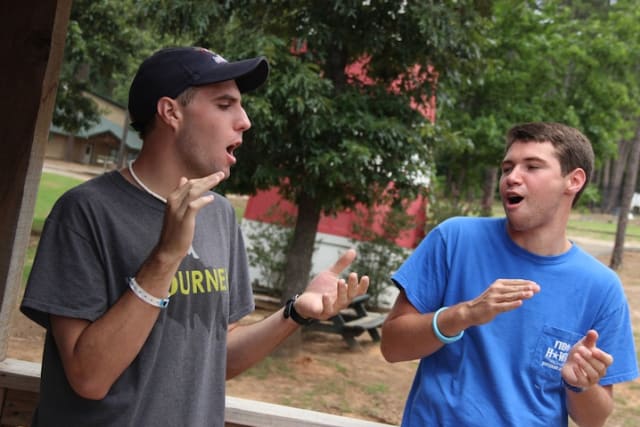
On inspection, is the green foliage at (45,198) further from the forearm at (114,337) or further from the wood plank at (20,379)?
the forearm at (114,337)

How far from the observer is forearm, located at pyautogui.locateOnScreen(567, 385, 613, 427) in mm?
1971

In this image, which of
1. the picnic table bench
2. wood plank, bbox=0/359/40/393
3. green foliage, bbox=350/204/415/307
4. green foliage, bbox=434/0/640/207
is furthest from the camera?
green foliage, bbox=434/0/640/207

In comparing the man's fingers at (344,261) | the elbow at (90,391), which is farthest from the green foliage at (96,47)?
the elbow at (90,391)

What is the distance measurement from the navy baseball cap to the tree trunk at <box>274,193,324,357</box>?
7463 mm

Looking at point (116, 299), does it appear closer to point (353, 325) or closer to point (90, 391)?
point (90, 391)

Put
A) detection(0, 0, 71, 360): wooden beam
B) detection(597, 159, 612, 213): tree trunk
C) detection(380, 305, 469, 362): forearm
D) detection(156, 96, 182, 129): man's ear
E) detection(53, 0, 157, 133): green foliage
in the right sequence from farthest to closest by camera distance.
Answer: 1. detection(597, 159, 612, 213): tree trunk
2. detection(53, 0, 157, 133): green foliage
3. detection(0, 0, 71, 360): wooden beam
4. detection(380, 305, 469, 362): forearm
5. detection(156, 96, 182, 129): man's ear

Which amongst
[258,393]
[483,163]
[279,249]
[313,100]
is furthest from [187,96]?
[483,163]

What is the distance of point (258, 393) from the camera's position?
7.93 m

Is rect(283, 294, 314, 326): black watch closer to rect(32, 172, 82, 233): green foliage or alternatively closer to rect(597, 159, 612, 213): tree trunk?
rect(32, 172, 82, 233): green foliage

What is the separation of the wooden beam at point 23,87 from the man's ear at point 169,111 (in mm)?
623

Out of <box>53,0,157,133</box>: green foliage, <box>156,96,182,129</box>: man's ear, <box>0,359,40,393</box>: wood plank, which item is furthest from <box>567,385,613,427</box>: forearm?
<box>53,0,157,133</box>: green foliage

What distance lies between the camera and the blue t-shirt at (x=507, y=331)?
1981 millimetres

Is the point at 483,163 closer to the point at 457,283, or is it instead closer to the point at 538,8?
the point at 538,8

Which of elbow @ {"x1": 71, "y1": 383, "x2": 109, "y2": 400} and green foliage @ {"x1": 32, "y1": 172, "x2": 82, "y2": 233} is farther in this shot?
green foliage @ {"x1": 32, "y1": 172, "x2": 82, "y2": 233}
